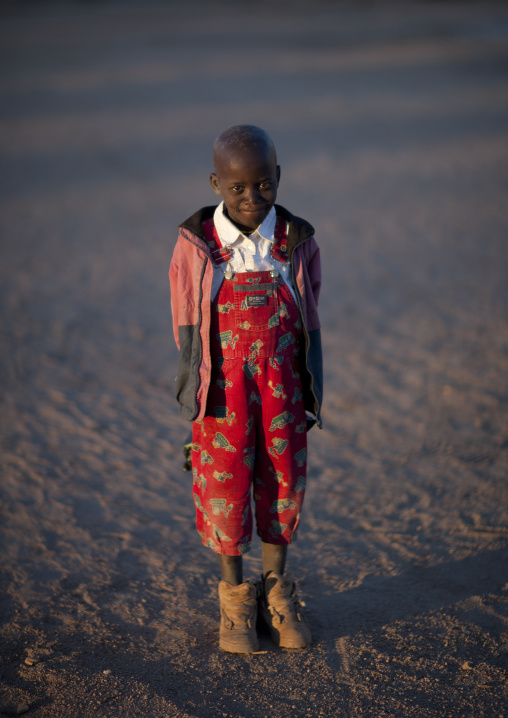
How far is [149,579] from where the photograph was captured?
307cm

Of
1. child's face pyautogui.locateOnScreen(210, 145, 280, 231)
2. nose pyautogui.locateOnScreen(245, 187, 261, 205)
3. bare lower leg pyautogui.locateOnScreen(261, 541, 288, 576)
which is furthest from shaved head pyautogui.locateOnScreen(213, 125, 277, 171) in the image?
bare lower leg pyautogui.locateOnScreen(261, 541, 288, 576)

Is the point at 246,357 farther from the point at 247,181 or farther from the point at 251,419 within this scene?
the point at 247,181

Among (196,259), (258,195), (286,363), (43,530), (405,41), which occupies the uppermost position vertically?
(405,41)

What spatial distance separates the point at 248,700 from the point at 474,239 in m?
6.49

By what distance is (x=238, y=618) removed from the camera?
2570mm

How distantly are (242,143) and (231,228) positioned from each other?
11.5 inches

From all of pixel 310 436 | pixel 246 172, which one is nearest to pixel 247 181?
pixel 246 172

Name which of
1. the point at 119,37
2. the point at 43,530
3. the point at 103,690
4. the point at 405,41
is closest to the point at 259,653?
the point at 103,690

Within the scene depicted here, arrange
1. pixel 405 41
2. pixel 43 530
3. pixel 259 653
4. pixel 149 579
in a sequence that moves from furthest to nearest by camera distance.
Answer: pixel 405 41 → pixel 43 530 → pixel 149 579 → pixel 259 653

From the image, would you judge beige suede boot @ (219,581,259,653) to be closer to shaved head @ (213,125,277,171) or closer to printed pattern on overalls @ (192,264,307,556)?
printed pattern on overalls @ (192,264,307,556)

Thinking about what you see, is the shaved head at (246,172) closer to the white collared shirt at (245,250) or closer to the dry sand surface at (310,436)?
the white collared shirt at (245,250)

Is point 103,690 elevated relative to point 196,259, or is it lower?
lower

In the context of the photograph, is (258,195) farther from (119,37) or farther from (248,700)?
(119,37)

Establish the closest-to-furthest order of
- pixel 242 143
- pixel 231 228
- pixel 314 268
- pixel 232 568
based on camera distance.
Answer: pixel 242 143
pixel 231 228
pixel 314 268
pixel 232 568
